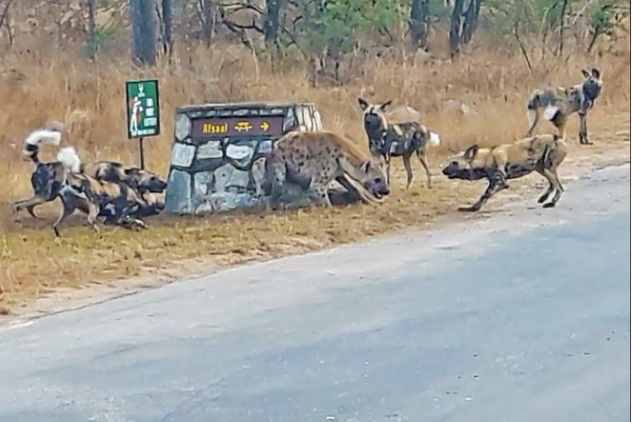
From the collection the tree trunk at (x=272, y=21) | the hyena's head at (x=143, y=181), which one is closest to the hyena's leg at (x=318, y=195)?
the hyena's head at (x=143, y=181)

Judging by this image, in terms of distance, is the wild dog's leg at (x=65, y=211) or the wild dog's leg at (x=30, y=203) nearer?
the wild dog's leg at (x=65, y=211)

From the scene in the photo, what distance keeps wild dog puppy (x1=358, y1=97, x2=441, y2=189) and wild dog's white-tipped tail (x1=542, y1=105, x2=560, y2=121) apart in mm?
3513

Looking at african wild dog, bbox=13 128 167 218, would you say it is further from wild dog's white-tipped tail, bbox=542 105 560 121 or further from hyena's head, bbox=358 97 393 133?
wild dog's white-tipped tail, bbox=542 105 560 121

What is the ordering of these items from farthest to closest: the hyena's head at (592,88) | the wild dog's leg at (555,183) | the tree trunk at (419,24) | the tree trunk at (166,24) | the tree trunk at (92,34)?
1. the tree trunk at (419,24)
2. the tree trunk at (92,34)
3. the tree trunk at (166,24)
4. the hyena's head at (592,88)
5. the wild dog's leg at (555,183)

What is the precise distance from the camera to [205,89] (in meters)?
17.6

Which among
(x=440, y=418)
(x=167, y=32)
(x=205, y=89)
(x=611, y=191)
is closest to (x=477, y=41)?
(x=167, y=32)

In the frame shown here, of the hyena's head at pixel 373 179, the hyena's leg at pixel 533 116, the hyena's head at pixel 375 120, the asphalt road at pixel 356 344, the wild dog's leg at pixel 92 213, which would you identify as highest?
the hyena's head at pixel 375 120

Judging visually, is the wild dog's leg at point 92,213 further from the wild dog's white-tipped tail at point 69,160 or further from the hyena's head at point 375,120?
the hyena's head at point 375,120

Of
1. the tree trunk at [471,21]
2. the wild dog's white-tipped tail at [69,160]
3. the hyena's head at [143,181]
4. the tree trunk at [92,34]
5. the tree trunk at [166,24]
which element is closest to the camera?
the wild dog's white-tipped tail at [69,160]

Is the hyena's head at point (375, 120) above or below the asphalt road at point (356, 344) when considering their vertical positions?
above

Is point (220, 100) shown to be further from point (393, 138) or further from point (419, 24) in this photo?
point (419, 24)

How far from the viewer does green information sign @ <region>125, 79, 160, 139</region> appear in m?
11.5

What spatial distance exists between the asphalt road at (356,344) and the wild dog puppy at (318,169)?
2013mm

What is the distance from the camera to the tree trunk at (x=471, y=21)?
26.3m
